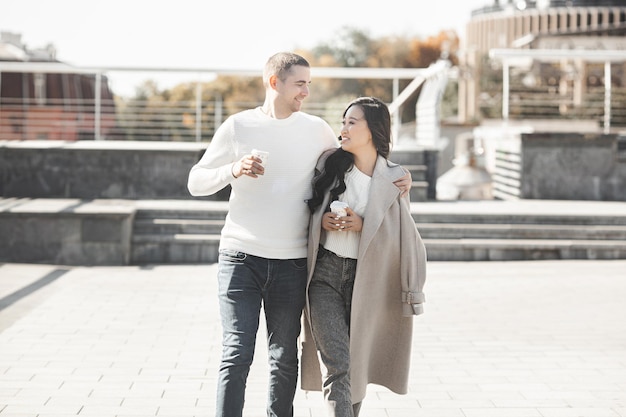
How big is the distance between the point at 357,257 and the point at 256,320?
52 cm

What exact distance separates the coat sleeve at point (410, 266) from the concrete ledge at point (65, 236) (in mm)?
6659

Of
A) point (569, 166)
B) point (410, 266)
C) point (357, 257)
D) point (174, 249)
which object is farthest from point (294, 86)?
point (569, 166)

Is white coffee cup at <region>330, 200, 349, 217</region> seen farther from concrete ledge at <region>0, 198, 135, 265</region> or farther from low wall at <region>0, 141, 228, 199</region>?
low wall at <region>0, 141, 228, 199</region>

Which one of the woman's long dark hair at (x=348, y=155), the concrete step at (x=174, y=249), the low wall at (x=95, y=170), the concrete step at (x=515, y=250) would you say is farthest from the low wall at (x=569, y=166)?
the woman's long dark hair at (x=348, y=155)

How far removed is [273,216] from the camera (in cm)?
407

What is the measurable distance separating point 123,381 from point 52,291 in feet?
11.2

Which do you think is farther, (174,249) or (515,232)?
(515,232)

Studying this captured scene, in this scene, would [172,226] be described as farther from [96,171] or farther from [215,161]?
[215,161]

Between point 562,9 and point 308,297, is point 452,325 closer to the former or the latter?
point 308,297

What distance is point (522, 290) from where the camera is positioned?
8.96 m

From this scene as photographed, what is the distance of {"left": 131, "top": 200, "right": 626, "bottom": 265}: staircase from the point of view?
1066 centimetres

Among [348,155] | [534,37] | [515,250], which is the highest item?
[534,37]

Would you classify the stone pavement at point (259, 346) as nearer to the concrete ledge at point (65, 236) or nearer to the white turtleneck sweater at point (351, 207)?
the concrete ledge at point (65, 236)

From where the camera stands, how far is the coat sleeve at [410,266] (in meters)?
4.07
